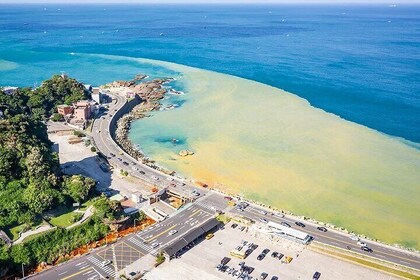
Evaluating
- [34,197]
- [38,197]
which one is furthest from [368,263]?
[34,197]

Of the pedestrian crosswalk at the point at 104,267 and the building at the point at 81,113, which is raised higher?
the building at the point at 81,113

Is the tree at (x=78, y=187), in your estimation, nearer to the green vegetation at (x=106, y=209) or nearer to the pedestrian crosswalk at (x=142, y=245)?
the green vegetation at (x=106, y=209)

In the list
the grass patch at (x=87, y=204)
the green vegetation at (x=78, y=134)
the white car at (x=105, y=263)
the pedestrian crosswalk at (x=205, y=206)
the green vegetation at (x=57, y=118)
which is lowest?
the white car at (x=105, y=263)

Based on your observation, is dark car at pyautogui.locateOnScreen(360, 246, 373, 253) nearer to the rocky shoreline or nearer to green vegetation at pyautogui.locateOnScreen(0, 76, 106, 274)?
green vegetation at pyautogui.locateOnScreen(0, 76, 106, 274)

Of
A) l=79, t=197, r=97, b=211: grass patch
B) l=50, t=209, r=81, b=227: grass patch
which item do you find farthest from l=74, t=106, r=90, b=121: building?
l=50, t=209, r=81, b=227: grass patch

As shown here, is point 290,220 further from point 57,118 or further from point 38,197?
→ point 57,118

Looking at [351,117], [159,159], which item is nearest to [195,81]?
[351,117]

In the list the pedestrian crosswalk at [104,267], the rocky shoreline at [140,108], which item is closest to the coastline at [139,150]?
the rocky shoreline at [140,108]
